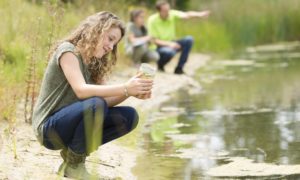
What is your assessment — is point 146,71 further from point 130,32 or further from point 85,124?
A: point 130,32

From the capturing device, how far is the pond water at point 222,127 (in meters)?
5.11

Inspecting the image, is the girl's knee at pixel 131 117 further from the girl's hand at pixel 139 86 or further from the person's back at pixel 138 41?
the person's back at pixel 138 41

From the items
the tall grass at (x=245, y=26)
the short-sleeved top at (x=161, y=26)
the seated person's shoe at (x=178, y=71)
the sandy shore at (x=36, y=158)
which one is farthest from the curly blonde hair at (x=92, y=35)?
the tall grass at (x=245, y=26)

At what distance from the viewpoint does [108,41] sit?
429 centimetres

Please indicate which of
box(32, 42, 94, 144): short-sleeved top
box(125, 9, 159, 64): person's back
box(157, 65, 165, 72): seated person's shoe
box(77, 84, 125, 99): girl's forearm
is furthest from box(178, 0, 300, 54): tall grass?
box(77, 84, 125, 99): girl's forearm

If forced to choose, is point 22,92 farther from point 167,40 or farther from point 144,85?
point 167,40

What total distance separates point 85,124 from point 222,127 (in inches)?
102

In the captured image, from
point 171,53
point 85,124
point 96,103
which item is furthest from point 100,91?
point 171,53

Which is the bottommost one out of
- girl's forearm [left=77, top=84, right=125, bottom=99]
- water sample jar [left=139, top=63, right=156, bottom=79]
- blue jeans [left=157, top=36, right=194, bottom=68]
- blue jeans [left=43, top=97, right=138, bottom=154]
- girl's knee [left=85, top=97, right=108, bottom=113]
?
blue jeans [left=157, top=36, right=194, bottom=68]

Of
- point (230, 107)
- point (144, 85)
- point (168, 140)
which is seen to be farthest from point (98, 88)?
point (230, 107)

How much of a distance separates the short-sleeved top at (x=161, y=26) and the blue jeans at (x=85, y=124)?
7496 mm

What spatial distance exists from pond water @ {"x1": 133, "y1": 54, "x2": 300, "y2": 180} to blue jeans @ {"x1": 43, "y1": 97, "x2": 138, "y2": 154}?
471 millimetres

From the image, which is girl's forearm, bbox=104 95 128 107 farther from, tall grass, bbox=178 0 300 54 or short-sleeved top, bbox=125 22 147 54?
tall grass, bbox=178 0 300 54

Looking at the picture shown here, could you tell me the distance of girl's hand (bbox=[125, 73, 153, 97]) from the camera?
13.5ft
